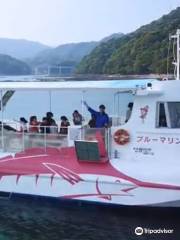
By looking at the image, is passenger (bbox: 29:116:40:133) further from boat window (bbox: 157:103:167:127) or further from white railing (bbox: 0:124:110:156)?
boat window (bbox: 157:103:167:127)

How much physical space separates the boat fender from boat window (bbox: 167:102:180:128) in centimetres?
116

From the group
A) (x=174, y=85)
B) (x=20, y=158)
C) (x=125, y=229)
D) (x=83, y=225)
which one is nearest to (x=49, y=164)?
(x=20, y=158)

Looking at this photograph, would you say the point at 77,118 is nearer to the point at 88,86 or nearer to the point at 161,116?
the point at 88,86

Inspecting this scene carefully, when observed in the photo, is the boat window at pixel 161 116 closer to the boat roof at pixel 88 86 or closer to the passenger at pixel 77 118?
the boat roof at pixel 88 86

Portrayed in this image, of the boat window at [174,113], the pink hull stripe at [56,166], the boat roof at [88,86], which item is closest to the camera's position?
the boat window at [174,113]

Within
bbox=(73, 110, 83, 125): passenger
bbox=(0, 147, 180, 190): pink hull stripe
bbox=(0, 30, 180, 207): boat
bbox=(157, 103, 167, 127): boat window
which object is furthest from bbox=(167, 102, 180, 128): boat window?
bbox=(73, 110, 83, 125): passenger

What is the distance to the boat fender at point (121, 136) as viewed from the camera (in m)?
12.1

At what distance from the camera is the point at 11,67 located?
8319 centimetres

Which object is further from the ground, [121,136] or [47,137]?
[121,136]

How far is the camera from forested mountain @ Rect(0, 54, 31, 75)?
268ft

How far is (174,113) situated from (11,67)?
2899 inches

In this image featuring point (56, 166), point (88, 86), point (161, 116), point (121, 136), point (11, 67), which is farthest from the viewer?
point (11, 67)

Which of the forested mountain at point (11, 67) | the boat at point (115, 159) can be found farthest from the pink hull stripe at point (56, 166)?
the forested mountain at point (11, 67)

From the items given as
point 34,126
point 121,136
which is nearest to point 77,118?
point 34,126
